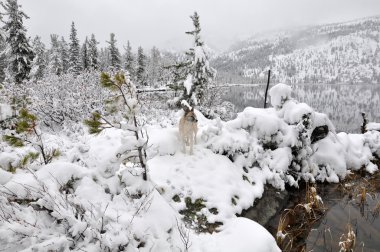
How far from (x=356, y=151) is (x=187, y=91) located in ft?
26.1

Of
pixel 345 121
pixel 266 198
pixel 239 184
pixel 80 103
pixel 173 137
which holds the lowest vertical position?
pixel 345 121

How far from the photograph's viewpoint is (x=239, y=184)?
302 inches

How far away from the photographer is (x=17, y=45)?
77.3 ft

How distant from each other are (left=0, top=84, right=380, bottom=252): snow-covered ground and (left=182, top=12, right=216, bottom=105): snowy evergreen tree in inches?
99.5

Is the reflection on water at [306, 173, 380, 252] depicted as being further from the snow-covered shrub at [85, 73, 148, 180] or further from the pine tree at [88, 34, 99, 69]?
the pine tree at [88, 34, 99, 69]

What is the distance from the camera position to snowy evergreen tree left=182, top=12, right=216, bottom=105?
13488 millimetres

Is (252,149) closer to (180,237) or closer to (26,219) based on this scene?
(180,237)

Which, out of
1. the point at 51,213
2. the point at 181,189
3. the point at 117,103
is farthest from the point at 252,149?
the point at 51,213

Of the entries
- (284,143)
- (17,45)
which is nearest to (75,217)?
(284,143)

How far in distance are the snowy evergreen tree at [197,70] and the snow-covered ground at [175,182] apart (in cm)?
253

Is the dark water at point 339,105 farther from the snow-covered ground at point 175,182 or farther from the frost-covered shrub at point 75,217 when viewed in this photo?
the frost-covered shrub at point 75,217

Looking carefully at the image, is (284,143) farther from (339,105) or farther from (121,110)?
(339,105)

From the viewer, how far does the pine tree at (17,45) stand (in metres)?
22.7

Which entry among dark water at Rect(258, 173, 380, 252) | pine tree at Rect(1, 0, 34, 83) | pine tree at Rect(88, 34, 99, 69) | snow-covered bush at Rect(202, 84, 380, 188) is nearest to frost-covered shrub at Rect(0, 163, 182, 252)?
dark water at Rect(258, 173, 380, 252)
